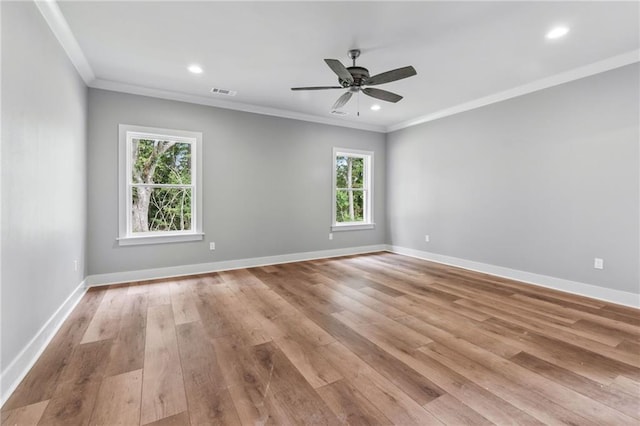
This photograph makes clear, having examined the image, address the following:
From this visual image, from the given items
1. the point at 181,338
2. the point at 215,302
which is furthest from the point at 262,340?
the point at 215,302

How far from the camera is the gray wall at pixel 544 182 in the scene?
331cm

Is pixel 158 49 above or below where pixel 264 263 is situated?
above

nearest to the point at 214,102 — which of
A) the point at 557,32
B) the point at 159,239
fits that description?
the point at 159,239

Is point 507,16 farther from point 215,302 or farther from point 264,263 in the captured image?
point 264,263

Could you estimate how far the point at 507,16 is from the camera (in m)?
2.54

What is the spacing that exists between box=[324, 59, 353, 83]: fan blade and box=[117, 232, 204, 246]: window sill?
3.20 m

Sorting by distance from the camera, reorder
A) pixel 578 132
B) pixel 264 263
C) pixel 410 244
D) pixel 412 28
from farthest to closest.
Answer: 1. pixel 410 244
2. pixel 264 263
3. pixel 578 132
4. pixel 412 28

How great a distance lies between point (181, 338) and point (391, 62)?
11.8 feet

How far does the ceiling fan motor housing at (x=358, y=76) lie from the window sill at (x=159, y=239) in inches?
124

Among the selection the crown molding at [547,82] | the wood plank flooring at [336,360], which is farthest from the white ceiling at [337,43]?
the wood plank flooring at [336,360]

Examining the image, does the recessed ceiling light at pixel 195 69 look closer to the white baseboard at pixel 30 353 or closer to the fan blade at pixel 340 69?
the fan blade at pixel 340 69

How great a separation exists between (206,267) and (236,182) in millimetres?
1477

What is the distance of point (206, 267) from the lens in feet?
15.3

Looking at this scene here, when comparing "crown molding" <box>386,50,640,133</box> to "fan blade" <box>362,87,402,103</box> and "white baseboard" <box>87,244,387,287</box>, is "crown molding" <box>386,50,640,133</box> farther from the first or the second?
"white baseboard" <box>87,244,387,287</box>
